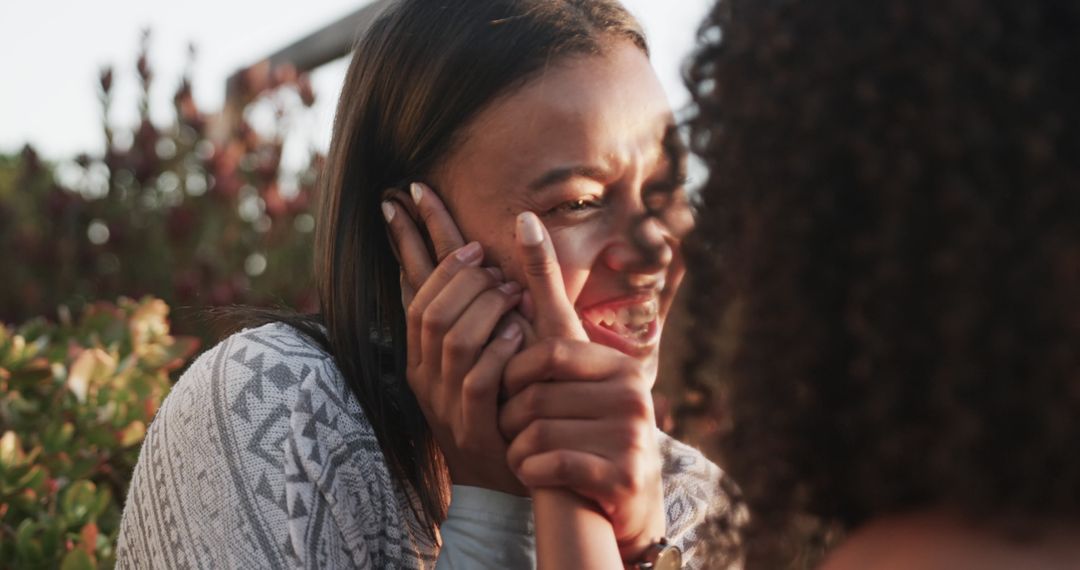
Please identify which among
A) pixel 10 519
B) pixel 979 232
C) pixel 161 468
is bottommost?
pixel 10 519

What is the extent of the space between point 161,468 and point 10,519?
642mm

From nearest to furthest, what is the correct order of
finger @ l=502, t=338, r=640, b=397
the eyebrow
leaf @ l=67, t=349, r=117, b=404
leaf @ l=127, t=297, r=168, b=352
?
1. finger @ l=502, t=338, r=640, b=397
2. the eyebrow
3. leaf @ l=67, t=349, r=117, b=404
4. leaf @ l=127, t=297, r=168, b=352

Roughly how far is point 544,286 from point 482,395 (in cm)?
24

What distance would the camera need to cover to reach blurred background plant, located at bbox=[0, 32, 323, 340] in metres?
4.92

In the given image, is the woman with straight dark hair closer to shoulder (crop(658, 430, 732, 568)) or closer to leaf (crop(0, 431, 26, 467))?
shoulder (crop(658, 430, 732, 568))

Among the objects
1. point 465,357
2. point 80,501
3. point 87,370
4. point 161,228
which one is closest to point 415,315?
point 465,357

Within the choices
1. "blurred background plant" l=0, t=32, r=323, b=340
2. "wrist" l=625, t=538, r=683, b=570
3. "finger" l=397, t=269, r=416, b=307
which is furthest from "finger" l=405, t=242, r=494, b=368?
"blurred background plant" l=0, t=32, r=323, b=340

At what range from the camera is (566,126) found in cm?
251

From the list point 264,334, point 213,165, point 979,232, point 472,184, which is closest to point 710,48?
point 979,232

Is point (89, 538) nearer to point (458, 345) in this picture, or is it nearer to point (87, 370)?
point (87, 370)

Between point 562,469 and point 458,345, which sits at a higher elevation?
point 458,345

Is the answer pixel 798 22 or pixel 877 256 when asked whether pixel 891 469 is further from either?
pixel 798 22

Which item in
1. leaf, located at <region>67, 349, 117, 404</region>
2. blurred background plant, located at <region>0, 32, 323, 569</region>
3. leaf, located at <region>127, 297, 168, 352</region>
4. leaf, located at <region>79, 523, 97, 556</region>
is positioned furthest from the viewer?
blurred background plant, located at <region>0, 32, 323, 569</region>

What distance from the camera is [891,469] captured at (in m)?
1.32
